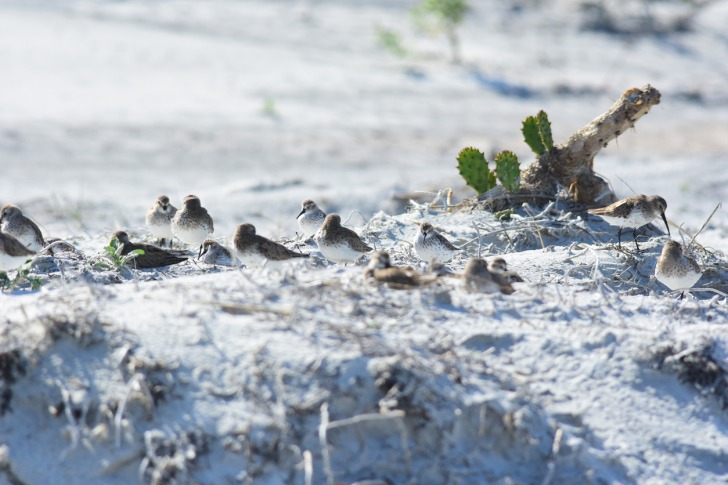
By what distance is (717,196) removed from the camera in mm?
15859

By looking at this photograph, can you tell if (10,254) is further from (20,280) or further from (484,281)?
(484,281)

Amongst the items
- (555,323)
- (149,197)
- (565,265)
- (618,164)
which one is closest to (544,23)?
(618,164)

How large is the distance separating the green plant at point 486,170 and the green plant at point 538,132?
1.07 feet

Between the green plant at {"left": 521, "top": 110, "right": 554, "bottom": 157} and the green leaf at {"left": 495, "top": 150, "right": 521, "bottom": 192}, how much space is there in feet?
1.41

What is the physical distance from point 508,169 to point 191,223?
289cm

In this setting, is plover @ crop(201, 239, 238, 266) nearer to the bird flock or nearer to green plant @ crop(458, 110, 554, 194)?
the bird flock

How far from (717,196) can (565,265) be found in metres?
8.68

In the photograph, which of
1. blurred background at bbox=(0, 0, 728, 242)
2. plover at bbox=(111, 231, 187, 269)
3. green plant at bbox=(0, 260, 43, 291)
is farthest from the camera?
blurred background at bbox=(0, 0, 728, 242)

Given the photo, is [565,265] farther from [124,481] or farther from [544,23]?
[544,23]

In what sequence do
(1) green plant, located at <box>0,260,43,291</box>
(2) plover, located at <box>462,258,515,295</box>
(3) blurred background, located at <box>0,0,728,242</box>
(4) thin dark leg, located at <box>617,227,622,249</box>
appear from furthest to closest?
(3) blurred background, located at <box>0,0,728,242</box> < (4) thin dark leg, located at <box>617,227,622,249</box> < (1) green plant, located at <box>0,260,43,291</box> < (2) plover, located at <box>462,258,515,295</box>

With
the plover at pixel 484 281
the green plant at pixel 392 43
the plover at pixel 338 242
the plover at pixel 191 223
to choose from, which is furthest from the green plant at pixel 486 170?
the green plant at pixel 392 43

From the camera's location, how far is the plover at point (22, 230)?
26.5 ft

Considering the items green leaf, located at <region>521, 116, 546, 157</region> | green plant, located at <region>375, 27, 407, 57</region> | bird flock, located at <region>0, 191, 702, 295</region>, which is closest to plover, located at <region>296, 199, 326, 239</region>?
→ bird flock, located at <region>0, 191, 702, 295</region>

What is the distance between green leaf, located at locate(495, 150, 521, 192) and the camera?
9539mm
